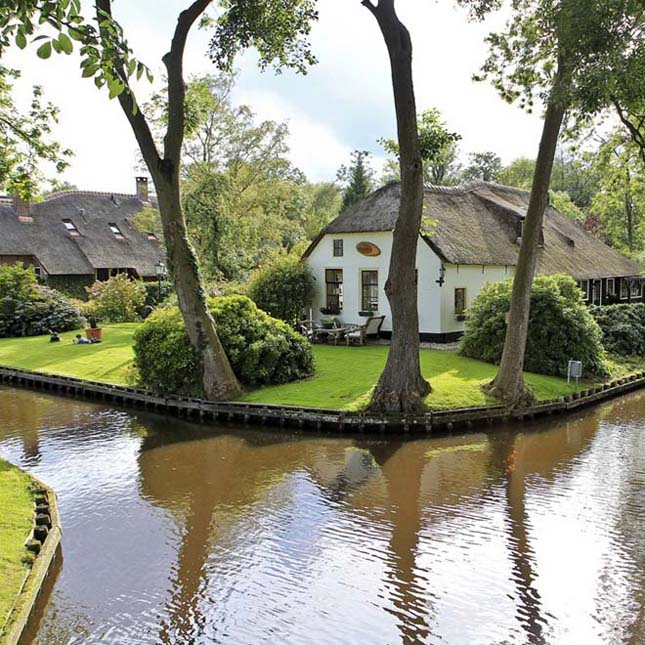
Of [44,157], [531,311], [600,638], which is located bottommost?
[600,638]

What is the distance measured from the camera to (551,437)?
13141 millimetres

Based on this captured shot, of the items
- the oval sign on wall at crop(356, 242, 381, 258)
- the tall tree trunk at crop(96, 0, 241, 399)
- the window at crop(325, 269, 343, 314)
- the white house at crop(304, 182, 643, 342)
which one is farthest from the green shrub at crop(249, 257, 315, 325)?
the tall tree trunk at crop(96, 0, 241, 399)

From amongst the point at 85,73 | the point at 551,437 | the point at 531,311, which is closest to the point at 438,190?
the point at 531,311

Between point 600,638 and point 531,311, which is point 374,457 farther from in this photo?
point 531,311

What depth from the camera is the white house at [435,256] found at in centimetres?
2086

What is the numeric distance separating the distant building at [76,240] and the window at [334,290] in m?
14.2

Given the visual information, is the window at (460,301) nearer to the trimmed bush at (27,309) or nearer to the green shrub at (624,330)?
the green shrub at (624,330)

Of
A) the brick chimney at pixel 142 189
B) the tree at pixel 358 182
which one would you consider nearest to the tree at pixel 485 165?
the tree at pixel 358 182

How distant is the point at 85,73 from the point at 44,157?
10.7 metres

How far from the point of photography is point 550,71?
13773mm

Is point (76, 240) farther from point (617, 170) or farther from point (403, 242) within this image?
point (617, 170)

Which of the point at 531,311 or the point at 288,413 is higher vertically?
the point at 531,311

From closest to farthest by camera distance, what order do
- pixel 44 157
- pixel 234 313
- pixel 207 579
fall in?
pixel 207 579 → pixel 44 157 → pixel 234 313

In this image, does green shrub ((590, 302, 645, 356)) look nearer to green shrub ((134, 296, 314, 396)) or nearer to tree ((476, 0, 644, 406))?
tree ((476, 0, 644, 406))
